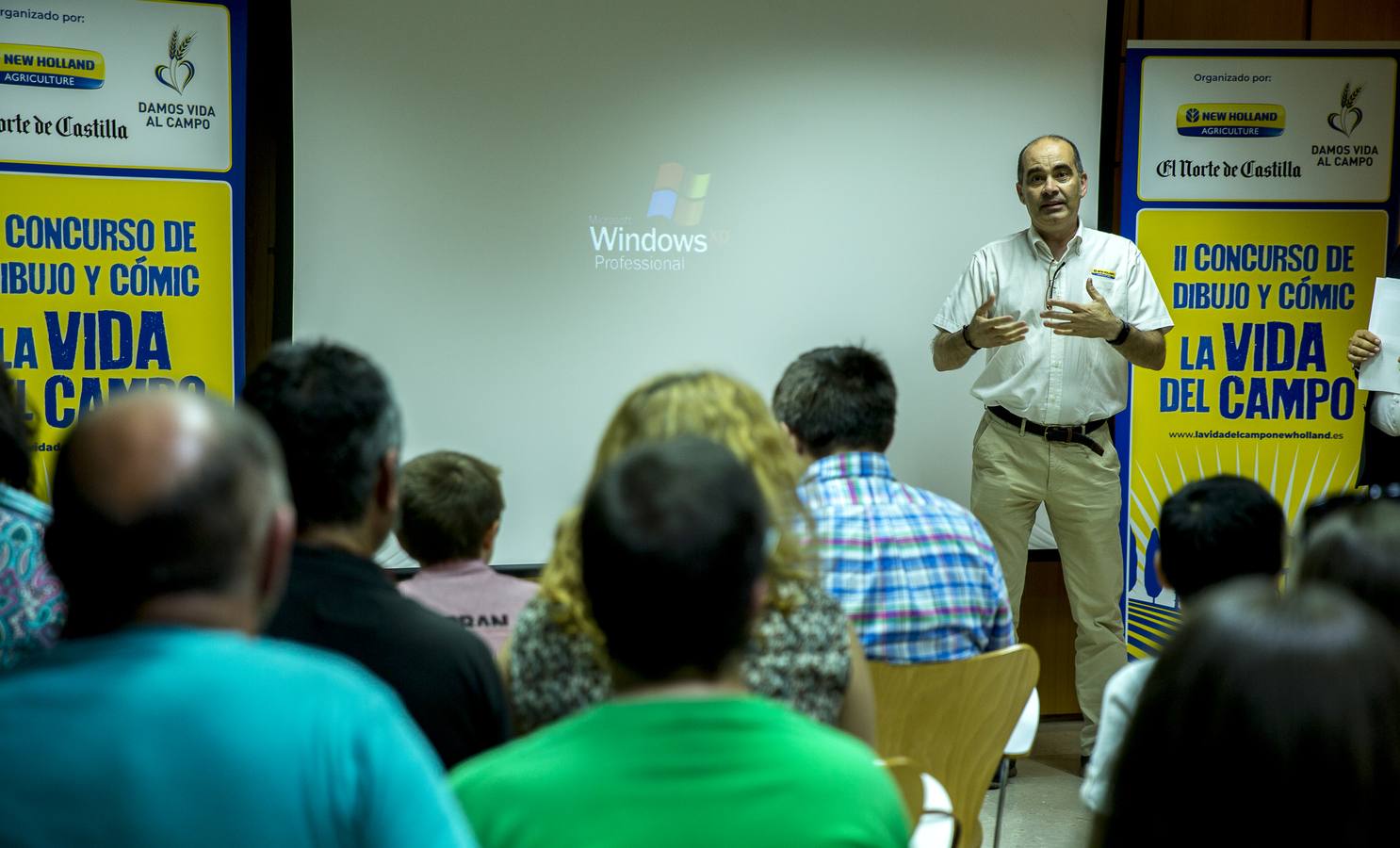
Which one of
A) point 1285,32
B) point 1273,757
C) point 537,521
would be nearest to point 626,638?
point 1273,757

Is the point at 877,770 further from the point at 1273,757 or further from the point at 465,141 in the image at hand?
the point at 465,141

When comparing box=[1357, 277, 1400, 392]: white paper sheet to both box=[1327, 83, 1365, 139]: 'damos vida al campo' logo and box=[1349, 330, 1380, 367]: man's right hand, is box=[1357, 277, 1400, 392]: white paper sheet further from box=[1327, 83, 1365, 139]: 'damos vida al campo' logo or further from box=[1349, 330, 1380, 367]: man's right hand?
box=[1327, 83, 1365, 139]: 'damos vida al campo' logo

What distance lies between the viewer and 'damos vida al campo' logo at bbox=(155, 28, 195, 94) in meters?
4.18

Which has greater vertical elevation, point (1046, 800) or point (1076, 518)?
point (1076, 518)

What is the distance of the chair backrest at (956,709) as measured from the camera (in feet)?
7.23

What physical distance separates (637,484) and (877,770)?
0.32m

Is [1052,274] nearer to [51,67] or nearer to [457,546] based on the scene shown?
[457,546]

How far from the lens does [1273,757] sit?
88 centimetres

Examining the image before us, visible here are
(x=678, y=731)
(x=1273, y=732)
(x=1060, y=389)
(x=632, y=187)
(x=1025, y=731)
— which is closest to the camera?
(x=1273, y=732)

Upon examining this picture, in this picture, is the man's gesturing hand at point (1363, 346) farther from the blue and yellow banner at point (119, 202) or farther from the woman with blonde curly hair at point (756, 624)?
the blue and yellow banner at point (119, 202)

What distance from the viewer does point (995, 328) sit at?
13.2ft

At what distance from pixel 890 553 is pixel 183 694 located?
4.92 feet

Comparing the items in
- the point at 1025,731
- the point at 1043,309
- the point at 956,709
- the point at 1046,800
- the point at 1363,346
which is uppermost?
the point at 1043,309

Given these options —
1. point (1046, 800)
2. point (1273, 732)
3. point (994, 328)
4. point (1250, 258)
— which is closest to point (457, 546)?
point (1273, 732)
